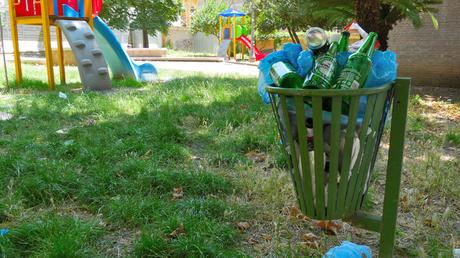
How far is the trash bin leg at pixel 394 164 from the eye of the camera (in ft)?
5.65

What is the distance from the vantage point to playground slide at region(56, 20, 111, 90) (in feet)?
22.0

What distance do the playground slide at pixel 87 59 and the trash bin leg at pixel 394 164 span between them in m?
5.69

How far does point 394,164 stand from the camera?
1.81m

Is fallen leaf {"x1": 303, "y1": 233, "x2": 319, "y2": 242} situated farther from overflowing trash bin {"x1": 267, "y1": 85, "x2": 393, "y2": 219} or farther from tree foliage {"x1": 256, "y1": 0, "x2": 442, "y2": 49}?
tree foliage {"x1": 256, "y1": 0, "x2": 442, "y2": 49}

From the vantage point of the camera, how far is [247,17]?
23.5 meters

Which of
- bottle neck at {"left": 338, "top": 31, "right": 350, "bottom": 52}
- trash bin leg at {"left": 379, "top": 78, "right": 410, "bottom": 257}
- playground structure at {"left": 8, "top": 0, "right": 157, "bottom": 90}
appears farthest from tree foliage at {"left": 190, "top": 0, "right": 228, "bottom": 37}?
trash bin leg at {"left": 379, "top": 78, "right": 410, "bottom": 257}

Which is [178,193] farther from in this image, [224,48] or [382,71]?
[224,48]

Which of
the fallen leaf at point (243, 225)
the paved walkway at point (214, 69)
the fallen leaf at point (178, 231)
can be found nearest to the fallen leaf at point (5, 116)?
the fallen leaf at point (178, 231)

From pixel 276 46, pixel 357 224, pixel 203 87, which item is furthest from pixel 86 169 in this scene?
pixel 276 46

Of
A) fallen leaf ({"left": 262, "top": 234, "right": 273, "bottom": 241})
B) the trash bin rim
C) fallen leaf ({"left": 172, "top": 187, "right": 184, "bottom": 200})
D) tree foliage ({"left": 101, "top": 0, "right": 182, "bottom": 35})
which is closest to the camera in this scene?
the trash bin rim

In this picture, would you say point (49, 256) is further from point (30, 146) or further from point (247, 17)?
point (247, 17)

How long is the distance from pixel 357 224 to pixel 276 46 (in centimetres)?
2171

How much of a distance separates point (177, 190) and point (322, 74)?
141 cm

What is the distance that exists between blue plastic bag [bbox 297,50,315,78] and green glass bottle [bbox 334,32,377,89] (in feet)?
0.50
